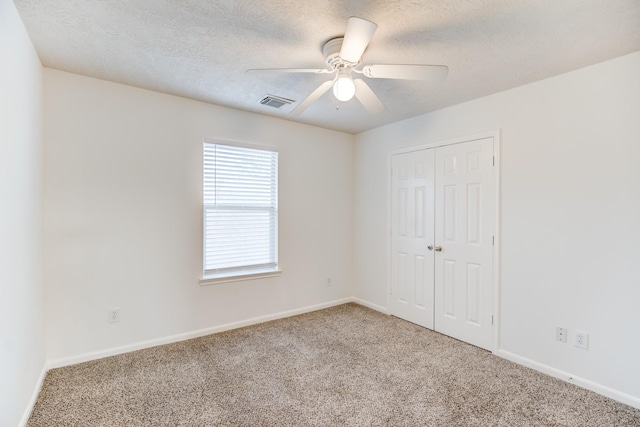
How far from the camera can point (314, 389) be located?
227 cm

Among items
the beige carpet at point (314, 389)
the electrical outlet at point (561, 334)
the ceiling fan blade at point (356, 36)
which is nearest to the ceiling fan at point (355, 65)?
the ceiling fan blade at point (356, 36)

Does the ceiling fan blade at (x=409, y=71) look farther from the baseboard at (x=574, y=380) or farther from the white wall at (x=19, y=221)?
the baseboard at (x=574, y=380)

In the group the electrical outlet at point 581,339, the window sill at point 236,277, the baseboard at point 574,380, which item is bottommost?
the baseboard at point 574,380

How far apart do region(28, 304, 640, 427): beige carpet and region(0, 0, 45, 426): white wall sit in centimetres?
36

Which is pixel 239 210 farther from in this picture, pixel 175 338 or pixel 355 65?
pixel 355 65

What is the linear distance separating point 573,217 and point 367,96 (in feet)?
6.15

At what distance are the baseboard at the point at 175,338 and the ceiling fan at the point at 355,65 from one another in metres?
2.47

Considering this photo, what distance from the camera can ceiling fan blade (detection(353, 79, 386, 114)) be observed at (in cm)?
202

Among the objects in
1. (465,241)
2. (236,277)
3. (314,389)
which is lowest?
(314,389)

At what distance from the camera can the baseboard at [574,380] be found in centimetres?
213

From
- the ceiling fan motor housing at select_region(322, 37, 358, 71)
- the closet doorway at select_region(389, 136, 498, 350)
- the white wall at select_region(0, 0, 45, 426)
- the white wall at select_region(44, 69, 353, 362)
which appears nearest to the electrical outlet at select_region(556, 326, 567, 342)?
the closet doorway at select_region(389, 136, 498, 350)

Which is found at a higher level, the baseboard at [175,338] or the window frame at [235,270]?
the window frame at [235,270]

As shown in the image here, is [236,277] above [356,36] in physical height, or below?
below

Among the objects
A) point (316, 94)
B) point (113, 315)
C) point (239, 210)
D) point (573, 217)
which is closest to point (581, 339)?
point (573, 217)
